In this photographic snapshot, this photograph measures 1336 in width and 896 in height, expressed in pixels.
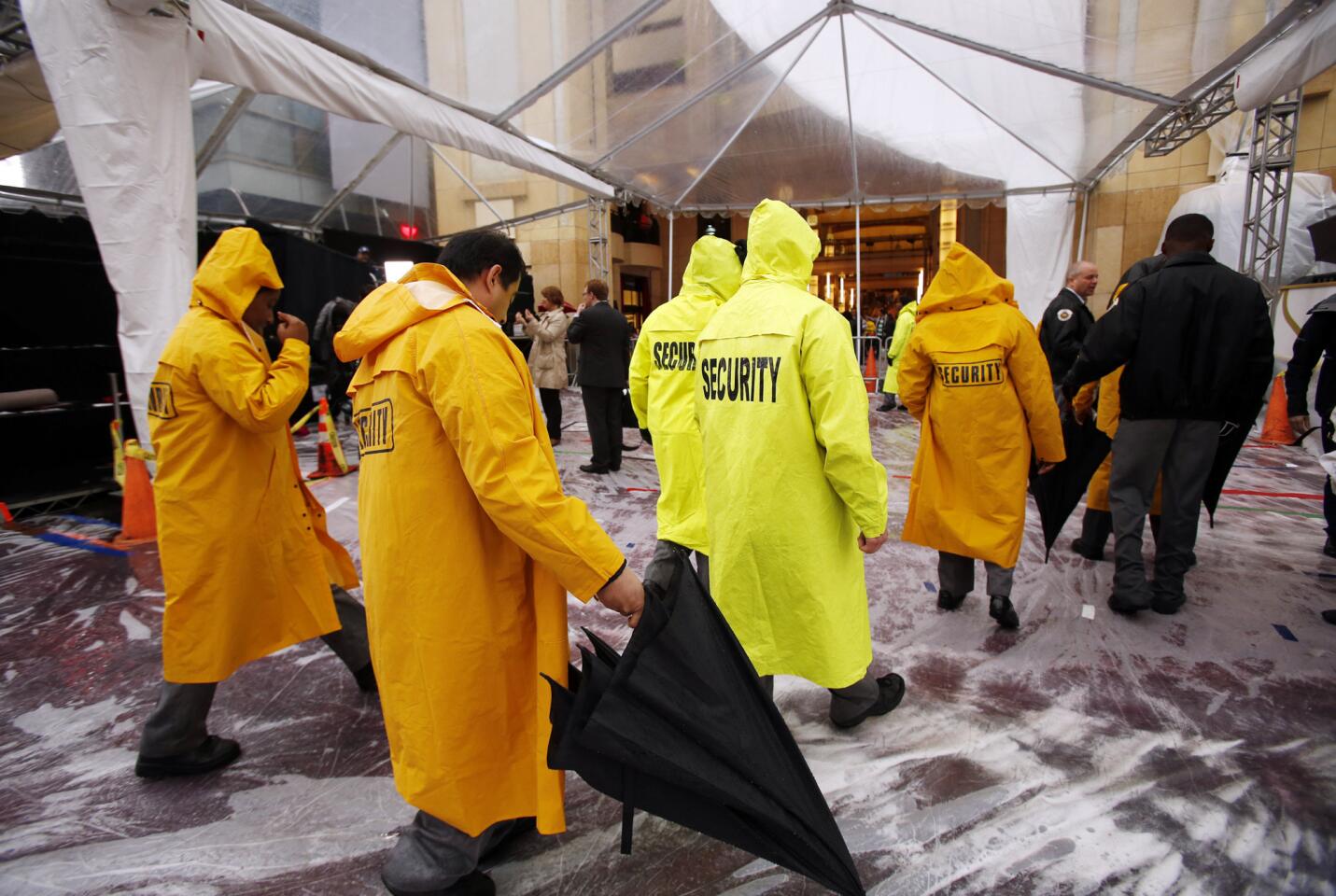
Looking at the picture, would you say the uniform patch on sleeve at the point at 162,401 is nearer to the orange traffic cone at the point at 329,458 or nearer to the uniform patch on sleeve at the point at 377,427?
the uniform patch on sleeve at the point at 377,427

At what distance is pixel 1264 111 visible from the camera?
7.91 meters

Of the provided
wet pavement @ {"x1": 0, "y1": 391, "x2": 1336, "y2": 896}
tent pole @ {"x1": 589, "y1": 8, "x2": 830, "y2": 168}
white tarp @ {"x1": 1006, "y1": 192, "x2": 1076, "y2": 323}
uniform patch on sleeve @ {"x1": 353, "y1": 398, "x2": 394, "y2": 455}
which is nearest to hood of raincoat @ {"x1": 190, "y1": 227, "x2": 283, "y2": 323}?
uniform patch on sleeve @ {"x1": 353, "y1": 398, "x2": 394, "y2": 455}

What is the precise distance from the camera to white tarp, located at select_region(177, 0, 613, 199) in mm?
4242

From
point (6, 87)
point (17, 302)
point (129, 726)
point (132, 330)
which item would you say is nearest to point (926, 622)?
point (129, 726)

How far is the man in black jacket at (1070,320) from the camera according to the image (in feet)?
16.9

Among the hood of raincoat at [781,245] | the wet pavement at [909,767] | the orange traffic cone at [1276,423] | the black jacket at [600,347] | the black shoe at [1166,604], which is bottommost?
the wet pavement at [909,767]

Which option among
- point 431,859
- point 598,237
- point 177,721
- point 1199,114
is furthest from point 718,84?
point 431,859

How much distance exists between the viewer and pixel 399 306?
1.73 metres

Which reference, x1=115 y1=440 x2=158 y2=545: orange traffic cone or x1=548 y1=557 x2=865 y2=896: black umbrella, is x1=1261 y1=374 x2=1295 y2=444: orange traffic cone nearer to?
x1=548 y1=557 x2=865 y2=896: black umbrella

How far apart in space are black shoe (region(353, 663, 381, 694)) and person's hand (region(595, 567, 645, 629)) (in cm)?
180

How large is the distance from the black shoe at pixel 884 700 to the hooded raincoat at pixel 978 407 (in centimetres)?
92

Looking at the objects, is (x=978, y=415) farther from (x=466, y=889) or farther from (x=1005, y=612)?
(x=466, y=889)

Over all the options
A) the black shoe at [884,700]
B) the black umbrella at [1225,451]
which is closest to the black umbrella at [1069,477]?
the black umbrella at [1225,451]

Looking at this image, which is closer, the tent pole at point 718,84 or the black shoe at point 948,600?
the black shoe at point 948,600
